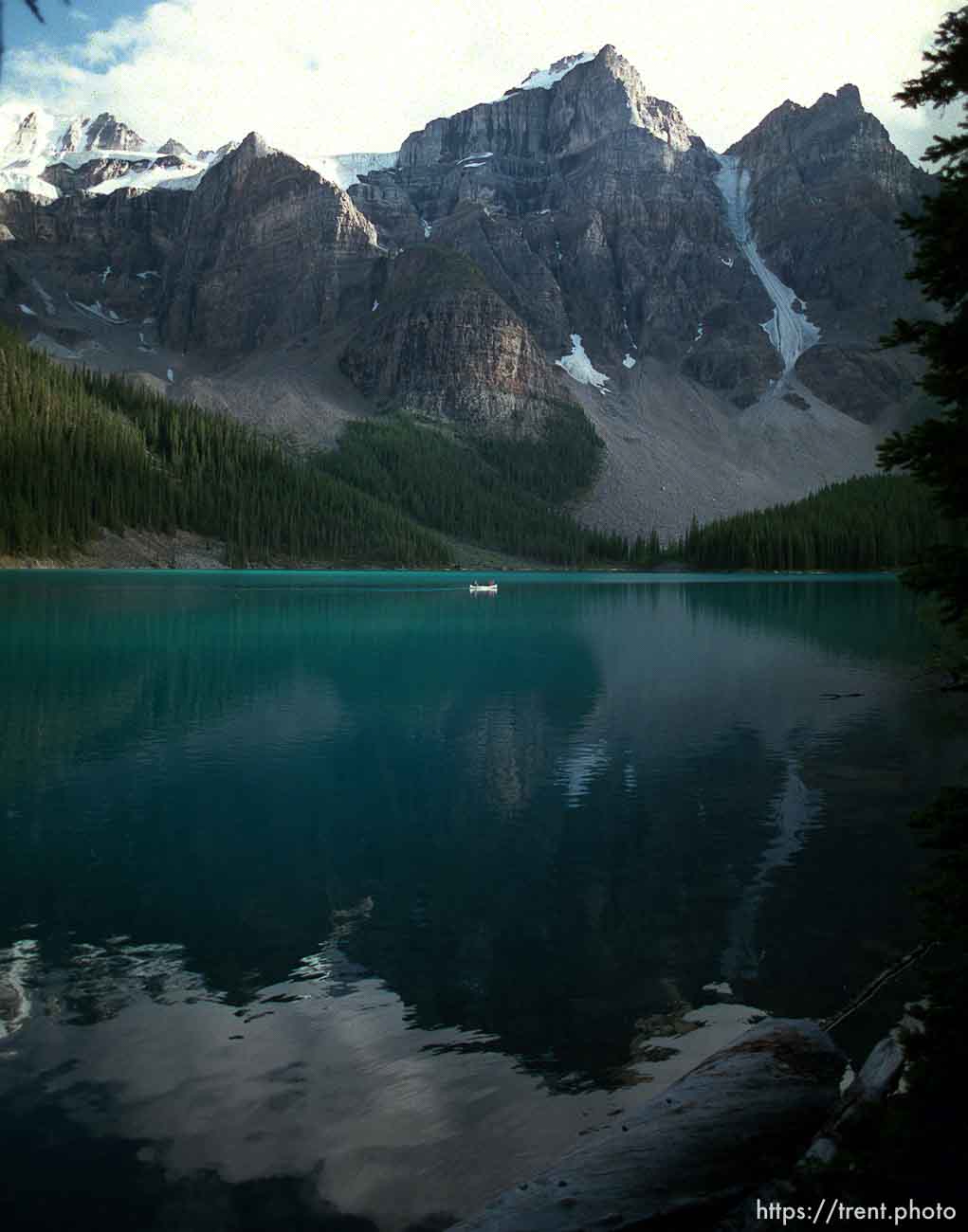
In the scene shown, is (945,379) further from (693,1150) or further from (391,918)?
(391,918)

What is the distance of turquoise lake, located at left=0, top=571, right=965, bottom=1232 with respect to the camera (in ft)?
29.0

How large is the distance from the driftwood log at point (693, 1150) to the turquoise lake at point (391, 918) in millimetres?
1185

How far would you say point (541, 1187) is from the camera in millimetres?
7066

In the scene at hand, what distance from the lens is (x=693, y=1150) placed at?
736cm

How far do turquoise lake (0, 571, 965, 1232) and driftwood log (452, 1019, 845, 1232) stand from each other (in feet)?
3.89

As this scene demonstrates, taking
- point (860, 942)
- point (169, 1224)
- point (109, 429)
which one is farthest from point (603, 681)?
point (109, 429)

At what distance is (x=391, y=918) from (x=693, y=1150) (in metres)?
8.02

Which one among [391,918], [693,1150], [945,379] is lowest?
[391,918]

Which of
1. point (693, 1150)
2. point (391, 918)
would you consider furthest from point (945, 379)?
point (391, 918)

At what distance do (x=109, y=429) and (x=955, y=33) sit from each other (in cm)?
19875

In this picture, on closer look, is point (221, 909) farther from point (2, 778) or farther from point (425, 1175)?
point (2, 778)

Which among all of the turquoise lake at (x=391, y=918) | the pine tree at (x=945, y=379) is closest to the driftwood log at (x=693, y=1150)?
the turquoise lake at (x=391, y=918)

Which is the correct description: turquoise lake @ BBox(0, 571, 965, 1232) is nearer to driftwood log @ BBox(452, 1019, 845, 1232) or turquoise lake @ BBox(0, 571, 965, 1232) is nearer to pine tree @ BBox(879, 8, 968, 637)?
driftwood log @ BBox(452, 1019, 845, 1232)

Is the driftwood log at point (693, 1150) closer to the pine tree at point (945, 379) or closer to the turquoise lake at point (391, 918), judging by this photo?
the turquoise lake at point (391, 918)
